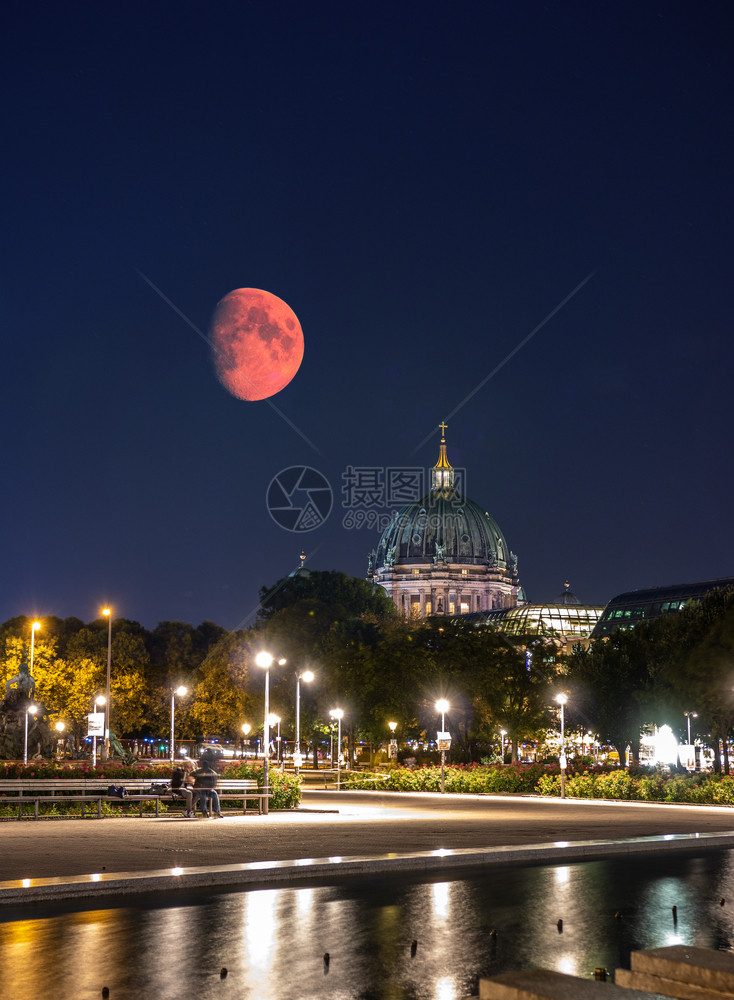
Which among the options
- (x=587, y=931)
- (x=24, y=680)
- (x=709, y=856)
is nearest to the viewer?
(x=587, y=931)

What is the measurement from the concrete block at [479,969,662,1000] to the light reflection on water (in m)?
1.80

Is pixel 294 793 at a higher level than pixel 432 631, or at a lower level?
lower

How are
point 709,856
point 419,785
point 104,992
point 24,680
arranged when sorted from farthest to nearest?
point 419,785, point 24,680, point 709,856, point 104,992

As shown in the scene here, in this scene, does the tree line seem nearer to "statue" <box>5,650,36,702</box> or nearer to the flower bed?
the flower bed

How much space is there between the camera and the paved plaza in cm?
1688

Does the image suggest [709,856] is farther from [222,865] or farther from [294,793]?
[294,793]

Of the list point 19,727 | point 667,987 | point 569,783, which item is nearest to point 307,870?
point 667,987

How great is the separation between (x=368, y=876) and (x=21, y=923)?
241 inches

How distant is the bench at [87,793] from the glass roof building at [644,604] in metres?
127

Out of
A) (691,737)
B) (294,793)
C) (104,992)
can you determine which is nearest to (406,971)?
(104,992)

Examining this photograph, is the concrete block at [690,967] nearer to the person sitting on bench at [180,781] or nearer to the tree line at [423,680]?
the person sitting on bench at [180,781]

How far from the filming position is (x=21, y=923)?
13.1 m

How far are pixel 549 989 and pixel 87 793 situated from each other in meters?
28.6

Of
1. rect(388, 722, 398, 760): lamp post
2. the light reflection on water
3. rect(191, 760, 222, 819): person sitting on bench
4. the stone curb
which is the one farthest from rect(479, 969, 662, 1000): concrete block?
rect(388, 722, 398, 760): lamp post
